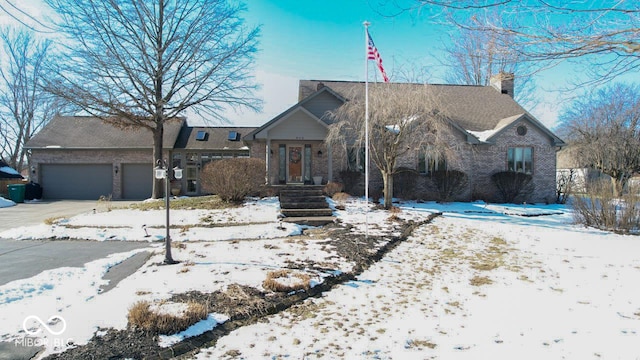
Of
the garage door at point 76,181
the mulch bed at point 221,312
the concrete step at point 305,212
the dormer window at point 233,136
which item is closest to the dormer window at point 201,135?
the dormer window at point 233,136

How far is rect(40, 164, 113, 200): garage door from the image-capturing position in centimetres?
2019

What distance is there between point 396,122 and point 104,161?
18.4 m

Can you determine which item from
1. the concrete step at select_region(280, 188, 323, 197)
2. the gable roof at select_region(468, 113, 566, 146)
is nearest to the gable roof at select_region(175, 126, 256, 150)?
the concrete step at select_region(280, 188, 323, 197)

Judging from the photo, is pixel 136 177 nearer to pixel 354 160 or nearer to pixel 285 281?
pixel 354 160

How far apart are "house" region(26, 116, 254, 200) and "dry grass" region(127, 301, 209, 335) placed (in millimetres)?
17848

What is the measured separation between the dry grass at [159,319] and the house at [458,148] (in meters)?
11.0

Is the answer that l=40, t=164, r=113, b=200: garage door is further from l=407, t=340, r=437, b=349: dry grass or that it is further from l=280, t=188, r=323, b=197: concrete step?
l=407, t=340, r=437, b=349: dry grass

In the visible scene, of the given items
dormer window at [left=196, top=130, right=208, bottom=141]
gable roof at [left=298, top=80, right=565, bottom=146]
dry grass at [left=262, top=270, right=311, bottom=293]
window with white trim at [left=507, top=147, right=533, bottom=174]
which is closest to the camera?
dry grass at [left=262, top=270, right=311, bottom=293]

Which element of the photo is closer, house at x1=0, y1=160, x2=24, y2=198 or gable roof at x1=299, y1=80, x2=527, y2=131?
gable roof at x1=299, y1=80, x2=527, y2=131

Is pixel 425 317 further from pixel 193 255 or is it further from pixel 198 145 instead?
pixel 198 145

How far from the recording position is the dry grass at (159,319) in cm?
349

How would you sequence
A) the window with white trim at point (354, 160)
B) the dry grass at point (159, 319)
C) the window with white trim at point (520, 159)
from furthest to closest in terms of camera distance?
the window with white trim at point (520, 159)
the window with white trim at point (354, 160)
the dry grass at point (159, 319)

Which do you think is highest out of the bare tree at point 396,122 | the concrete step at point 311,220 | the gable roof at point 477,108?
the gable roof at point 477,108

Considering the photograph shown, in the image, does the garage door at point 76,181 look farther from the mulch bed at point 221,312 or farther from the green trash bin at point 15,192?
the mulch bed at point 221,312
